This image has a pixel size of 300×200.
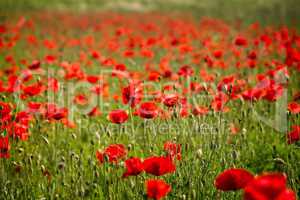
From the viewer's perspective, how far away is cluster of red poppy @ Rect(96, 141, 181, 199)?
5.94 ft

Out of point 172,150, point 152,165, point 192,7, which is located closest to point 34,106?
point 172,150

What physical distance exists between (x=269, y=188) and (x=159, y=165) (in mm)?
682

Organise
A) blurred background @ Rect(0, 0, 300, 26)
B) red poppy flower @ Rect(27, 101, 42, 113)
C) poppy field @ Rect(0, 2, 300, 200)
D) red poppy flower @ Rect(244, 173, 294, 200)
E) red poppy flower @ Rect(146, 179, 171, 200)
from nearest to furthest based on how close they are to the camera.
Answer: red poppy flower @ Rect(244, 173, 294, 200)
red poppy flower @ Rect(146, 179, 171, 200)
poppy field @ Rect(0, 2, 300, 200)
red poppy flower @ Rect(27, 101, 42, 113)
blurred background @ Rect(0, 0, 300, 26)

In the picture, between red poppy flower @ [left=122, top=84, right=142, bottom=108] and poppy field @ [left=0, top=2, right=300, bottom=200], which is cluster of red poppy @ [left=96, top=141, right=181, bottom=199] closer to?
poppy field @ [left=0, top=2, right=300, bottom=200]

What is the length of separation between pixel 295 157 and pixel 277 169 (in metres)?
0.18

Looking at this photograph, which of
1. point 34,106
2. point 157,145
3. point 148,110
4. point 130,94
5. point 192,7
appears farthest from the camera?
point 192,7

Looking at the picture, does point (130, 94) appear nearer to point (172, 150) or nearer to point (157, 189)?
point (172, 150)

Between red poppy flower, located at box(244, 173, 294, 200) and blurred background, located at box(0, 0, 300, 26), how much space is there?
11.7m

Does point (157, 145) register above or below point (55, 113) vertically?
below

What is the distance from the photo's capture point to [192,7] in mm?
18844

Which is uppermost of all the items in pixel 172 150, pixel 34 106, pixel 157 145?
pixel 34 106

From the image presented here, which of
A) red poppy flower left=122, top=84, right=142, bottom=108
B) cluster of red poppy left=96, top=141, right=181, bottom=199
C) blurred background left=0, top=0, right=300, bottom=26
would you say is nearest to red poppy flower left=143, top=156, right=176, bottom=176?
cluster of red poppy left=96, top=141, right=181, bottom=199

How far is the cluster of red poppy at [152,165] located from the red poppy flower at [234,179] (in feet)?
0.77

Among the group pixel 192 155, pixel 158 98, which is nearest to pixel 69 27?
pixel 158 98
